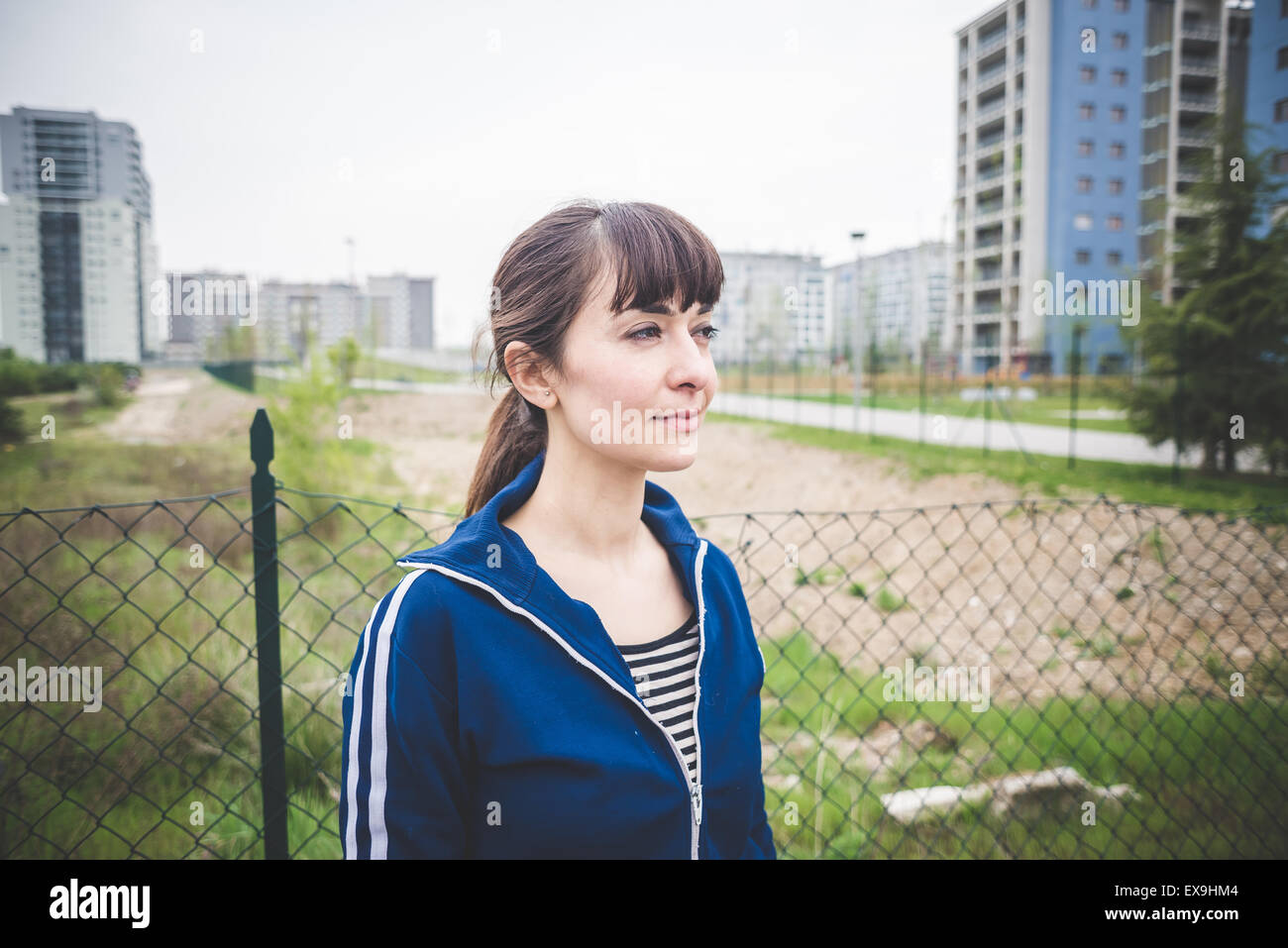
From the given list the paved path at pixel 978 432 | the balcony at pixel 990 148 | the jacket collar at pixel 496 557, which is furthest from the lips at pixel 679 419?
the balcony at pixel 990 148

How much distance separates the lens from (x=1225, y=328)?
782cm

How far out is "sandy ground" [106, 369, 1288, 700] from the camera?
3.75 meters

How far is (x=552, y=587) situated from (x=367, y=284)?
63.1 metres

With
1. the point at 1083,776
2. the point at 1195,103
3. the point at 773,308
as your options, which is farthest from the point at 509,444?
the point at 1195,103

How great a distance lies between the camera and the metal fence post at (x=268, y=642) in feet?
4.77

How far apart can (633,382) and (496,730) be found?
508 mm

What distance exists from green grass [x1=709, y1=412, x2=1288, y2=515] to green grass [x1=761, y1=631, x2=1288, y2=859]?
3184 millimetres

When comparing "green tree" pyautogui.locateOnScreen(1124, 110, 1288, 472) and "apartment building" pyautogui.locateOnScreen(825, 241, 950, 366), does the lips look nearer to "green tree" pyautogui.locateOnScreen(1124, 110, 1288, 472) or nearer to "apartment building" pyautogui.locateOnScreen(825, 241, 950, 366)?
"green tree" pyautogui.locateOnScreen(1124, 110, 1288, 472)

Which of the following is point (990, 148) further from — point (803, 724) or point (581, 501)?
point (581, 501)

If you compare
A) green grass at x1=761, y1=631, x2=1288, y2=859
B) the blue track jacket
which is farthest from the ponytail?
green grass at x1=761, y1=631, x2=1288, y2=859

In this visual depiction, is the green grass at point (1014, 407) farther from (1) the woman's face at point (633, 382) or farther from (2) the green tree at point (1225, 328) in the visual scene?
(1) the woman's face at point (633, 382)

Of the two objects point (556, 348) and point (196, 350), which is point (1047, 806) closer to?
point (556, 348)

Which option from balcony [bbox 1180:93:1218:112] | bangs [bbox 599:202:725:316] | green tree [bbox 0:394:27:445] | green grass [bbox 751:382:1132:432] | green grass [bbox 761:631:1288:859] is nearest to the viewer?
bangs [bbox 599:202:725:316]

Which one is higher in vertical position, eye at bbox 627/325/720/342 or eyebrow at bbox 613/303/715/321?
eyebrow at bbox 613/303/715/321
